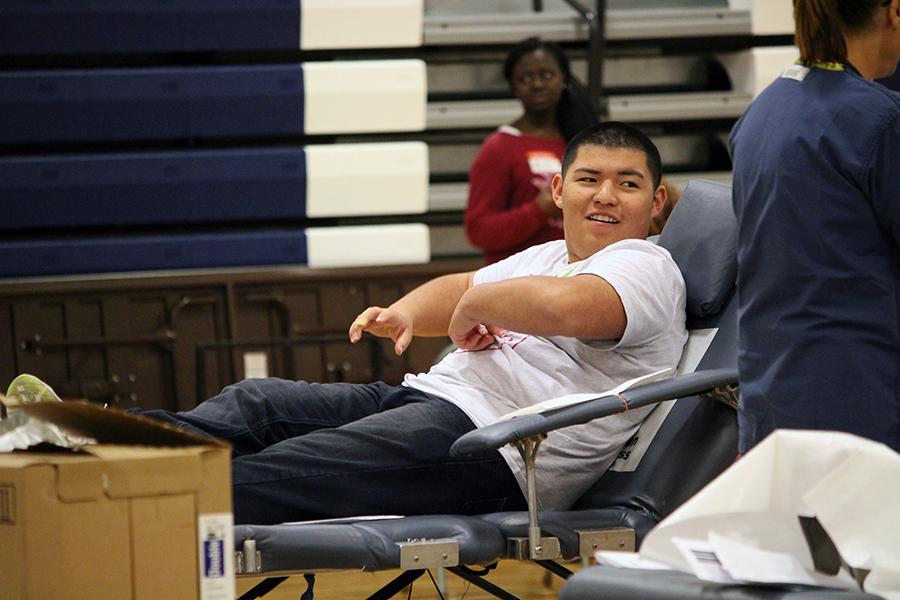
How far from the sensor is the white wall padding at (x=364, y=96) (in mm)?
5121

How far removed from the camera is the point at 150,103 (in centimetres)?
500

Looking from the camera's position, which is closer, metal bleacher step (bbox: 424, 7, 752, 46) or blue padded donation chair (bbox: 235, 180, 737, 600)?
blue padded donation chair (bbox: 235, 180, 737, 600)

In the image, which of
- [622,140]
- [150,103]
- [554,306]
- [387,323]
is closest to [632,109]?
[150,103]

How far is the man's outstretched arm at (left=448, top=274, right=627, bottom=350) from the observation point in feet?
7.16

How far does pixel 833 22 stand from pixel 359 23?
3553 mm

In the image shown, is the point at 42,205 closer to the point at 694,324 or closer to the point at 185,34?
the point at 185,34

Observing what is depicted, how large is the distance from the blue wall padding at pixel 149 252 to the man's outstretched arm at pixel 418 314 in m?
2.40

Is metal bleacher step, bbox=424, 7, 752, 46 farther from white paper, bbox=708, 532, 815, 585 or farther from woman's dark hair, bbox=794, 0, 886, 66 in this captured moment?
white paper, bbox=708, 532, 815, 585

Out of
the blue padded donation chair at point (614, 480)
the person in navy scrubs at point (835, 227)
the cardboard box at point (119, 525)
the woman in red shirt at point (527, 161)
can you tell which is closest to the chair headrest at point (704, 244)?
the blue padded donation chair at point (614, 480)

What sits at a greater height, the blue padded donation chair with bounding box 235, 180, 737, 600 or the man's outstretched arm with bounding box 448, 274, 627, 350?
the man's outstretched arm with bounding box 448, 274, 627, 350

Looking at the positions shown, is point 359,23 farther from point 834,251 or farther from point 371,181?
point 834,251

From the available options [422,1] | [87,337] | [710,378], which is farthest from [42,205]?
[710,378]

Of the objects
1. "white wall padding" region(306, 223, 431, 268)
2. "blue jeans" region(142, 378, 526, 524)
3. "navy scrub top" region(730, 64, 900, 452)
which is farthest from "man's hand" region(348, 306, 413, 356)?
"white wall padding" region(306, 223, 431, 268)

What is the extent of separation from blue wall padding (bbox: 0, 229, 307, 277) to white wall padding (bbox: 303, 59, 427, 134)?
46cm
